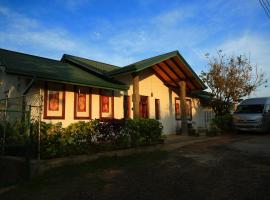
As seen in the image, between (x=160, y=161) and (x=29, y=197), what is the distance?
16.3ft

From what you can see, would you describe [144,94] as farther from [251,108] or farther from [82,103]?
[251,108]

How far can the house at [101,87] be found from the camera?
1202 centimetres

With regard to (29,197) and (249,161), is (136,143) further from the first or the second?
(29,197)

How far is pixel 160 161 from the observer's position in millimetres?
10281

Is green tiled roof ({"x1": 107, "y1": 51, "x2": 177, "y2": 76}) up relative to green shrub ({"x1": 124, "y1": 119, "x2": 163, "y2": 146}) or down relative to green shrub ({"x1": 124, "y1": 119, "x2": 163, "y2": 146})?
up

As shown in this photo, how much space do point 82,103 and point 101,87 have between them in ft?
4.40

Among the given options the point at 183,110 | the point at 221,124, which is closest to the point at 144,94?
the point at 183,110

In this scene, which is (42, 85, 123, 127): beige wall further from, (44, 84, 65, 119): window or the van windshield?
the van windshield

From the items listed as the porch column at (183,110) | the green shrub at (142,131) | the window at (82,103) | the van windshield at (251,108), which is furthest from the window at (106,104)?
the van windshield at (251,108)

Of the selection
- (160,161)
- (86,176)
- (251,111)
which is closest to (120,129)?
(160,161)

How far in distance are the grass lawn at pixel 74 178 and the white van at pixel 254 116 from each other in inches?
458

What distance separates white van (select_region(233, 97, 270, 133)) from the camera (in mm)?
19266

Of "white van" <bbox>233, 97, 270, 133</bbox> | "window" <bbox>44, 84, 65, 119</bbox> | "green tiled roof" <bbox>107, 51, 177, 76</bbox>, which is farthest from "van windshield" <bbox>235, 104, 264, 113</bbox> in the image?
"window" <bbox>44, 84, 65, 119</bbox>

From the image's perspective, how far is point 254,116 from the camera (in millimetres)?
19234
